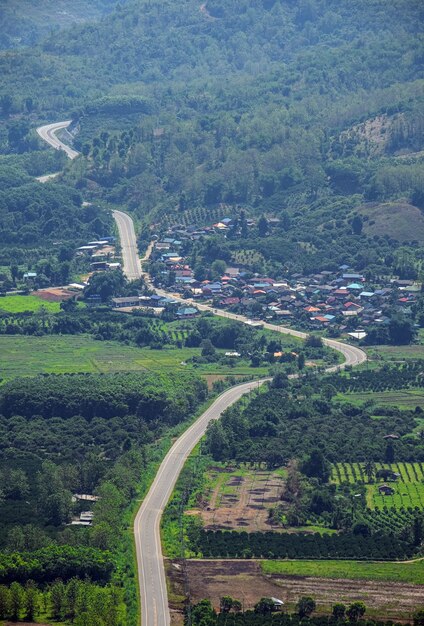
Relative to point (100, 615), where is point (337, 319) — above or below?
below

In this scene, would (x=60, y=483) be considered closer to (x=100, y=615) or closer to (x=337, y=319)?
(x=100, y=615)

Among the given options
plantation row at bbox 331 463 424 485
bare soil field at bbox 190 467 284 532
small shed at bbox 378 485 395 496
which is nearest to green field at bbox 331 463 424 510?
plantation row at bbox 331 463 424 485

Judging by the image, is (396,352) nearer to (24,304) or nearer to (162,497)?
(24,304)

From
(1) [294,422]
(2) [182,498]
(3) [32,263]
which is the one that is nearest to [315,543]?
(2) [182,498]

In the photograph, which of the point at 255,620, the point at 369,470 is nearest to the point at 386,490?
the point at 369,470

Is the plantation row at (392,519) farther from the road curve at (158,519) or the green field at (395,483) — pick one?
the road curve at (158,519)

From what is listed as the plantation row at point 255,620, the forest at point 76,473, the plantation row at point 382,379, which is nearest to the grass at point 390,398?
the plantation row at point 382,379
